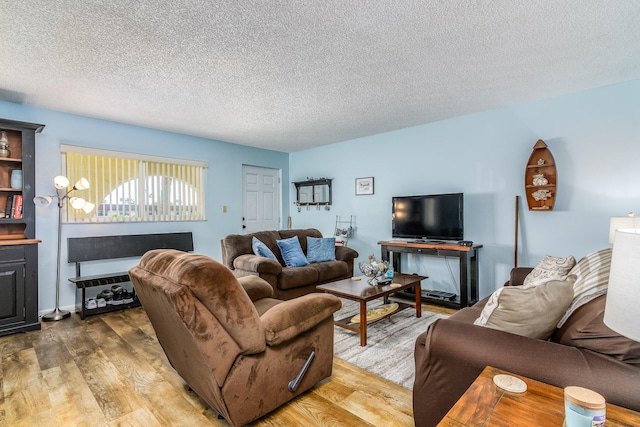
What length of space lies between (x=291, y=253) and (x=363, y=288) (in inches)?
59.8

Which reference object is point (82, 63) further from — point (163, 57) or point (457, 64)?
point (457, 64)

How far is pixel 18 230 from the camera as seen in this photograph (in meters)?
3.46

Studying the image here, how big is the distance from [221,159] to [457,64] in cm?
388

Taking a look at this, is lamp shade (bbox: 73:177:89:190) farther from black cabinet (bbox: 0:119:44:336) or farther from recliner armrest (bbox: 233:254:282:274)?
recliner armrest (bbox: 233:254:282:274)

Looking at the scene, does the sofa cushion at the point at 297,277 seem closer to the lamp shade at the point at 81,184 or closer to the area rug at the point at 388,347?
the area rug at the point at 388,347

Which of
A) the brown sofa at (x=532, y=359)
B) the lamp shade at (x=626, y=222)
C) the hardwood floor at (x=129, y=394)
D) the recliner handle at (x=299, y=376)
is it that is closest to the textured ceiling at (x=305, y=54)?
the lamp shade at (x=626, y=222)

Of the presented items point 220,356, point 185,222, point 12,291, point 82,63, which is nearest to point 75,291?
point 12,291

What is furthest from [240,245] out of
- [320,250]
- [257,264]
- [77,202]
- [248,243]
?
[77,202]

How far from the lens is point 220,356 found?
1535 mm

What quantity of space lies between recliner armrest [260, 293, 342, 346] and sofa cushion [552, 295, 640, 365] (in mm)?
1182

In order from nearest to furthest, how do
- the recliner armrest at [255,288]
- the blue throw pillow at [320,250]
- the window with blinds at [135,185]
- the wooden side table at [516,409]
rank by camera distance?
the wooden side table at [516,409], the recliner armrest at [255,288], the window with blinds at [135,185], the blue throw pillow at [320,250]

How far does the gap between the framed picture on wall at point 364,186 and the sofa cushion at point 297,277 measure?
1.72 m

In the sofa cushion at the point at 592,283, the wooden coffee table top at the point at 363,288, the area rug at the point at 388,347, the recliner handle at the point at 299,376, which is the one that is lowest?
the area rug at the point at 388,347

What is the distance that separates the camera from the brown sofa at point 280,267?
3797 mm
